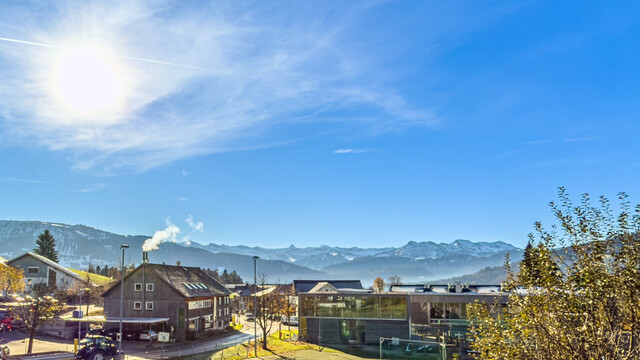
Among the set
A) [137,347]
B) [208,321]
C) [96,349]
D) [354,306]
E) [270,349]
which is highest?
[354,306]

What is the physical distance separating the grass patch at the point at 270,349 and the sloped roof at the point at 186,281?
44.3 ft

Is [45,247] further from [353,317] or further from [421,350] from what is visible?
[421,350]

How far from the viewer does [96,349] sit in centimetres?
4047

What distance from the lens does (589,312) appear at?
36.8ft

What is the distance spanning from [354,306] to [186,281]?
85.9ft

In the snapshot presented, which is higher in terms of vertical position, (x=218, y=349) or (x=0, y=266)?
(x=0, y=266)

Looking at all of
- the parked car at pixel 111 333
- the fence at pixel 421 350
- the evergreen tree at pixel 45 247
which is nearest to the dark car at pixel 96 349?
the parked car at pixel 111 333

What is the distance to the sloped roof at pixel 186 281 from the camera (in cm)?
6353

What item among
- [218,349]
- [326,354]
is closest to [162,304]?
[218,349]

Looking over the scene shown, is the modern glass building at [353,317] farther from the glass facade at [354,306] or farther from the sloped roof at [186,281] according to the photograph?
the sloped roof at [186,281]

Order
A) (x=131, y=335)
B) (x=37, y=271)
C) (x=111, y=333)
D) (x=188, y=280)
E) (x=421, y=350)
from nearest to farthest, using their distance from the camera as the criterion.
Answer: (x=421, y=350) → (x=131, y=335) → (x=111, y=333) → (x=188, y=280) → (x=37, y=271)

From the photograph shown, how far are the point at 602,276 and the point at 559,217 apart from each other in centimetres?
192

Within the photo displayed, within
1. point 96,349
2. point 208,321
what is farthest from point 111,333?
point 96,349

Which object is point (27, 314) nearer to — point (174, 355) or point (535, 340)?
point (174, 355)
